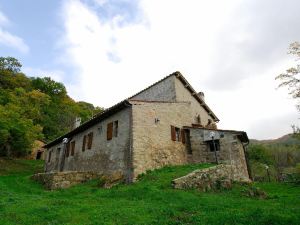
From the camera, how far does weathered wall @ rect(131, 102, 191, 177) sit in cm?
1434

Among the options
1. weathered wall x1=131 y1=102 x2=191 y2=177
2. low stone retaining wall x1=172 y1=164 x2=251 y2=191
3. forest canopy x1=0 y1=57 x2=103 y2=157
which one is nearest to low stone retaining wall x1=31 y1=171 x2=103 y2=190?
weathered wall x1=131 y1=102 x2=191 y2=177

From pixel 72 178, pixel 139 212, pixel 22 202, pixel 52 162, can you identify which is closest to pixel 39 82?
pixel 52 162

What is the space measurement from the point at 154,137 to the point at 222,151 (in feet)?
15.6

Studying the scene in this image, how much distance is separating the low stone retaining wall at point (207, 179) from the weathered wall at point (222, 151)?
2176 mm

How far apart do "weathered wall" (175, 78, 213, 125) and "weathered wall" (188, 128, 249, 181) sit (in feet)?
9.06

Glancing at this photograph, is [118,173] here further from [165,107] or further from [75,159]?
[75,159]

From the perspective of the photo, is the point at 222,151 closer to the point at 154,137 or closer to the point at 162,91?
the point at 154,137

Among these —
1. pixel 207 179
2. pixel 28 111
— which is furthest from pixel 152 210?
pixel 28 111

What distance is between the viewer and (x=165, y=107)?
17156mm

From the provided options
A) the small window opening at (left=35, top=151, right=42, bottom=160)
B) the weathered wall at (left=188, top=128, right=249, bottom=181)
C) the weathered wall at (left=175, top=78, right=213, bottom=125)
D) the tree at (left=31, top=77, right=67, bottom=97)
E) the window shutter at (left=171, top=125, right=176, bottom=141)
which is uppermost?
the tree at (left=31, top=77, right=67, bottom=97)

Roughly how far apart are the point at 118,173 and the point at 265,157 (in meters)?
37.8

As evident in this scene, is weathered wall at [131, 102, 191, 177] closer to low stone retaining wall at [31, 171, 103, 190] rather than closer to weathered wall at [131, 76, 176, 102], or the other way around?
weathered wall at [131, 76, 176, 102]

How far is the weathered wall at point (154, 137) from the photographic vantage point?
47.0ft

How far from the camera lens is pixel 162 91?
21.0m
